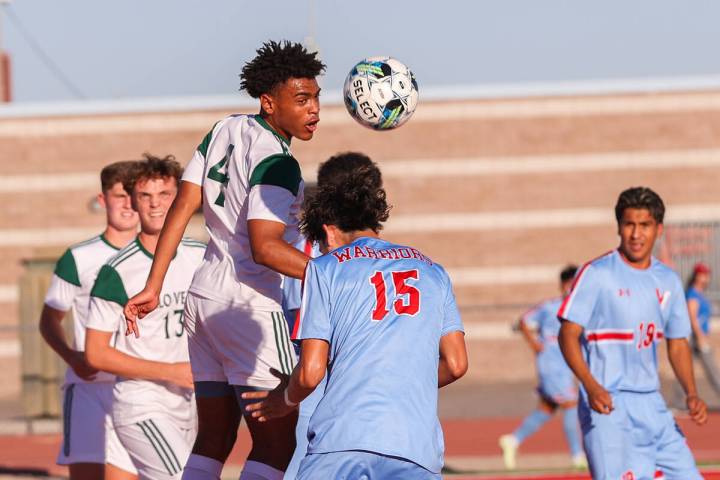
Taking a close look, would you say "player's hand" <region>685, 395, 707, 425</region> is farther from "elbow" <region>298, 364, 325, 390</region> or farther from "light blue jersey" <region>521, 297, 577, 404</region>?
"light blue jersey" <region>521, 297, 577, 404</region>

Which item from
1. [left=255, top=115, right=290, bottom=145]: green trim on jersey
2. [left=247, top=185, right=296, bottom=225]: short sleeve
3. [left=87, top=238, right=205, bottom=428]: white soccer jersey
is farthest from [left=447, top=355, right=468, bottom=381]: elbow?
[left=87, top=238, right=205, bottom=428]: white soccer jersey

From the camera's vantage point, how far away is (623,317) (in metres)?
7.51

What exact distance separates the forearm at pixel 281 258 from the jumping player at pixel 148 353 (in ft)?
5.10

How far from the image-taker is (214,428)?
5832mm

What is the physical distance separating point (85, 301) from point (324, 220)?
3003mm

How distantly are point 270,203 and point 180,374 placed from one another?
160 centimetres

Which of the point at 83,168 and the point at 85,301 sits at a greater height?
the point at 83,168

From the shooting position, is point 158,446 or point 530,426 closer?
point 158,446

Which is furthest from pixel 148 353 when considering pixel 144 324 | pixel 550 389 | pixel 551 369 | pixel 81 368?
pixel 551 369

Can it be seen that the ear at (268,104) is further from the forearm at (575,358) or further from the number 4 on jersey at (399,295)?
the forearm at (575,358)

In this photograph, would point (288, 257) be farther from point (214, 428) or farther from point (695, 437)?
point (695, 437)

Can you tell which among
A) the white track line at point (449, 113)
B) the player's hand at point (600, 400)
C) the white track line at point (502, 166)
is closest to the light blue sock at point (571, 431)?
the player's hand at point (600, 400)

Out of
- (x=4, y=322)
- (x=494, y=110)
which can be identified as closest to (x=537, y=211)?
(x=494, y=110)

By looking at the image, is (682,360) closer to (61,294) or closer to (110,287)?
(110,287)
